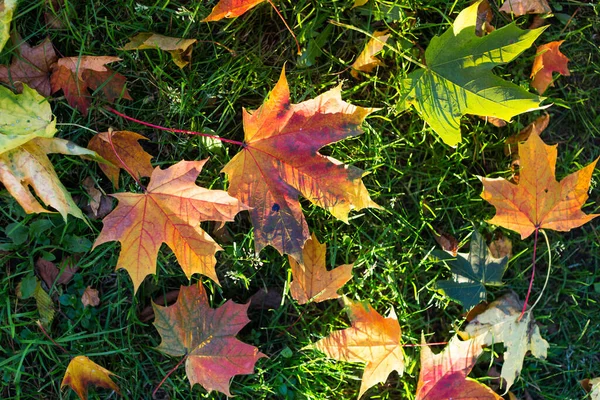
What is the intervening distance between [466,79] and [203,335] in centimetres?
129

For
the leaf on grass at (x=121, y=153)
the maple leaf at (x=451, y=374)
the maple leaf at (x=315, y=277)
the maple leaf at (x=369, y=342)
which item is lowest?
the maple leaf at (x=451, y=374)

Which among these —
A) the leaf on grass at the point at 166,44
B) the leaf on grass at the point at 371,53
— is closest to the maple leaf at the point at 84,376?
the leaf on grass at the point at 166,44

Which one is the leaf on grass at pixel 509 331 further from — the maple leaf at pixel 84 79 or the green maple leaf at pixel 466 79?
the maple leaf at pixel 84 79

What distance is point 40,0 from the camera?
193 centimetres

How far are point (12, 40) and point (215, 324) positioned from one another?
1267mm

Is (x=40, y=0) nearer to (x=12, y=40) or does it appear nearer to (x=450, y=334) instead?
(x=12, y=40)

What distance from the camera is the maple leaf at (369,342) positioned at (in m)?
A: 1.94

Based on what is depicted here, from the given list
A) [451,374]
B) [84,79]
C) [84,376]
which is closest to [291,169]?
[84,79]

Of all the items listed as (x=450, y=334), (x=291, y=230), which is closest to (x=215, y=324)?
(x=291, y=230)

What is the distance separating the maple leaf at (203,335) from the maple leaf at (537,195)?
1012mm

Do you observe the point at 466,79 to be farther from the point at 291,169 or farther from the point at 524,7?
the point at 291,169

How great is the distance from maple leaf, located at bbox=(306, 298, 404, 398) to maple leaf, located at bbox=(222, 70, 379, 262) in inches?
15.0

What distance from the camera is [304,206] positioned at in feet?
6.65

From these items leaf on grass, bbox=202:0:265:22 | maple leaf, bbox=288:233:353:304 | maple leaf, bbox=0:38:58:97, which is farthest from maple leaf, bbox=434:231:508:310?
maple leaf, bbox=0:38:58:97
